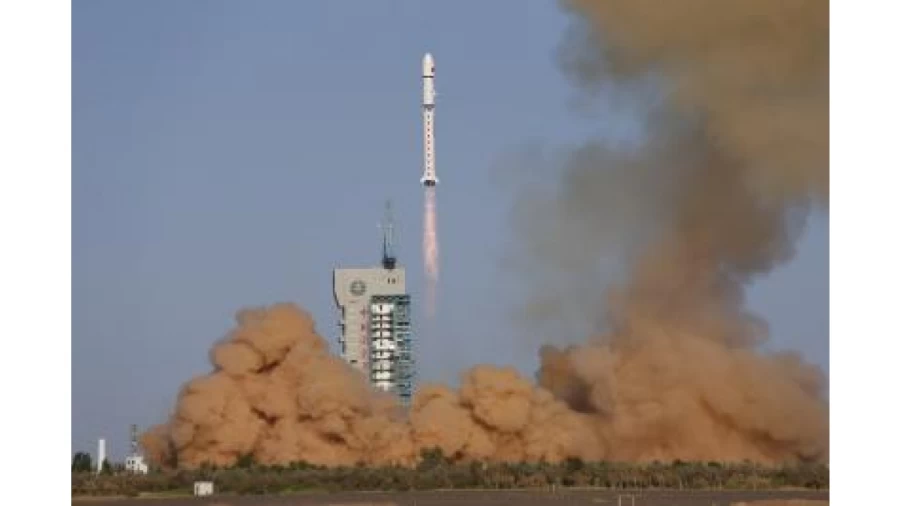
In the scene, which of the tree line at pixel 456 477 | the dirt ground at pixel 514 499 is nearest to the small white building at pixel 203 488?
the tree line at pixel 456 477

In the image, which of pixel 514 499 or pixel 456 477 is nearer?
pixel 514 499

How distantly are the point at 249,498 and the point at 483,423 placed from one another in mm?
7877

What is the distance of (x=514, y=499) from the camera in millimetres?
51312

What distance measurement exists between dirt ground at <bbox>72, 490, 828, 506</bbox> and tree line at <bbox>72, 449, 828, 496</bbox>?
39.7 inches

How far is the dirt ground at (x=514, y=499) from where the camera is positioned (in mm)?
49406

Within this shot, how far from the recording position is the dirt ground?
49.4 metres

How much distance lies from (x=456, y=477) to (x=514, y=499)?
191 inches

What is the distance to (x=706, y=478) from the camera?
184 feet

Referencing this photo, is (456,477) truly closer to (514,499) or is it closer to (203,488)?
(514,499)

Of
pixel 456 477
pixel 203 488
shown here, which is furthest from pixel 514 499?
pixel 203 488

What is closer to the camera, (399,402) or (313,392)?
(313,392)

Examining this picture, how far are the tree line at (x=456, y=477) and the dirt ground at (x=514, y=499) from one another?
101 centimetres
